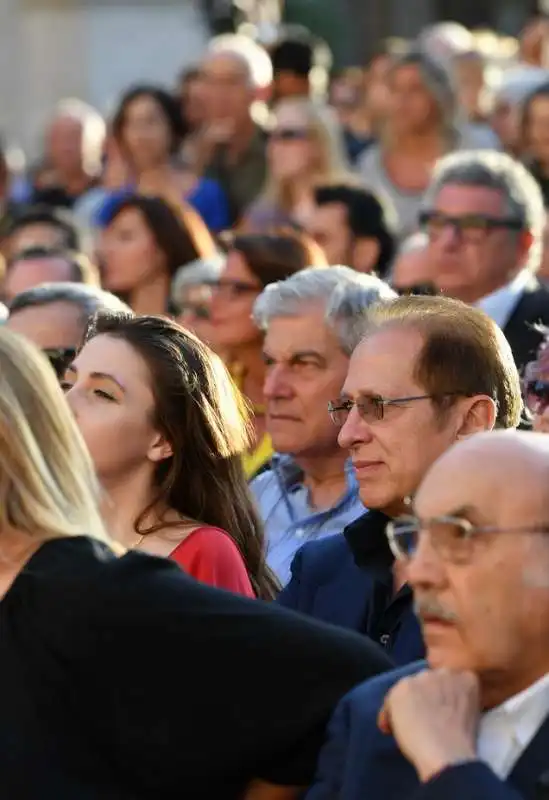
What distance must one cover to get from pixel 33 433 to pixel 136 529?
182cm

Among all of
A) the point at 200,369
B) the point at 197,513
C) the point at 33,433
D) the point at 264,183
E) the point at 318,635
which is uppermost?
the point at 33,433

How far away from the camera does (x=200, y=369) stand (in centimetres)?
549

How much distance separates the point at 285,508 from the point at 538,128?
443 centimetres

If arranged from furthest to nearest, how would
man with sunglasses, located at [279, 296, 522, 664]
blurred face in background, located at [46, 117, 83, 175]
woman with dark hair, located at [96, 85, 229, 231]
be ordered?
1. blurred face in background, located at [46, 117, 83, 175]
2. woman with dark hair, located at [96, 85, 229, 231]
3. man with sunglasses, located at [279, 296, 522, 664]

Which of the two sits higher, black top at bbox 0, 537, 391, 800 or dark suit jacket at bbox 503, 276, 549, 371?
black top at bbox 0, 537, 391, 800

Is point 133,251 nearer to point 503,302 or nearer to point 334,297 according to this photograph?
point 503,302

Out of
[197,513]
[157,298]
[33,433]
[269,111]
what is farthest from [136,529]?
[269,111]

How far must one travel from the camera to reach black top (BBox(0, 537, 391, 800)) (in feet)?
11.5

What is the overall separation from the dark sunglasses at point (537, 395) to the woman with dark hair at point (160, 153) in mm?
6463

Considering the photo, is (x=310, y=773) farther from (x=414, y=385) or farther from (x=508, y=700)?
(x=414, y=385)

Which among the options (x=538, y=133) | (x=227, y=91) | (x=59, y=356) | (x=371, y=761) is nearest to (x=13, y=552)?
(x=371, y=761)

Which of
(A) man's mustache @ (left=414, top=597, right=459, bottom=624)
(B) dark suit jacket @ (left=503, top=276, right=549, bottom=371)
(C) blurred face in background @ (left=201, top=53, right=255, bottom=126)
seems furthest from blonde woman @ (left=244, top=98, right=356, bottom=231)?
(A) man's mustache @ (left=414, top=597, right=459, bottom=624)

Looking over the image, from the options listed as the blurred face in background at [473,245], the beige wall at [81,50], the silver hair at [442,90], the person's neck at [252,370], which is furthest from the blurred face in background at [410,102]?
the beige wall at [81,50]

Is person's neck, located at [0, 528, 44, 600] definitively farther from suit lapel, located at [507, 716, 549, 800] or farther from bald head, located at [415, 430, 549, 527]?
suit lapel, located at [507, 716, 549, 800]
